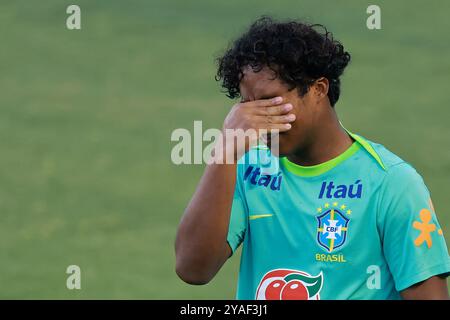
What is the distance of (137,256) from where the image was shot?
29.0ft

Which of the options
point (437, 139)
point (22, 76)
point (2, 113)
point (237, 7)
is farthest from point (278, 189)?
point (237, 7)

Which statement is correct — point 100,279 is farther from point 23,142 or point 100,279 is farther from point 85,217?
point 23,142

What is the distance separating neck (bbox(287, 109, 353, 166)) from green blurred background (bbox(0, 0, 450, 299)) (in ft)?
12.4

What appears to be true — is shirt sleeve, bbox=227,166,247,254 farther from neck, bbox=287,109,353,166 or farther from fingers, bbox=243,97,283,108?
fingers, bbox=243,97,283,108

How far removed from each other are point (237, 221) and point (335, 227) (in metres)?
0.44

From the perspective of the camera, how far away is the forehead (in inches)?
167

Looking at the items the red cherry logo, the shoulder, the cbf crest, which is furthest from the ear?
the red cherry logo

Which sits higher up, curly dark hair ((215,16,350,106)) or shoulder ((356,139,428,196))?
curly dark hair ((215,16,350,106))

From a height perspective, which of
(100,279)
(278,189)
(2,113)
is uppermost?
(2,113)

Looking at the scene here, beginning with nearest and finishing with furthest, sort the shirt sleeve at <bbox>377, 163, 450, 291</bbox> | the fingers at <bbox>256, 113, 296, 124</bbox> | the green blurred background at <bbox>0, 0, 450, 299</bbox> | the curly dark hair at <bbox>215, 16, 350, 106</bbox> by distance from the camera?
the shirt sleeve at <bbox>377, 163, 450, 291</bbox>, the fingers at <bbox>256, 113, 296, 124</bbox>, the curly dark hair at <bbox>215, 16, 350, 106</bbox>, the green blurred background at <bbox>0, 0, 450, 299</bbox>

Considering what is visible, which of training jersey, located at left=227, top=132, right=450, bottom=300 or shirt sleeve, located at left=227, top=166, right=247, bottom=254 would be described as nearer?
training jersey, located at left=227, top=132, right=450, bottom=300

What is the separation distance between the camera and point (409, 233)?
13.2 feet

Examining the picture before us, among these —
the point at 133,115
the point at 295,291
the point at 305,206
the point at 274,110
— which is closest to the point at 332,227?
the point at 305,206
